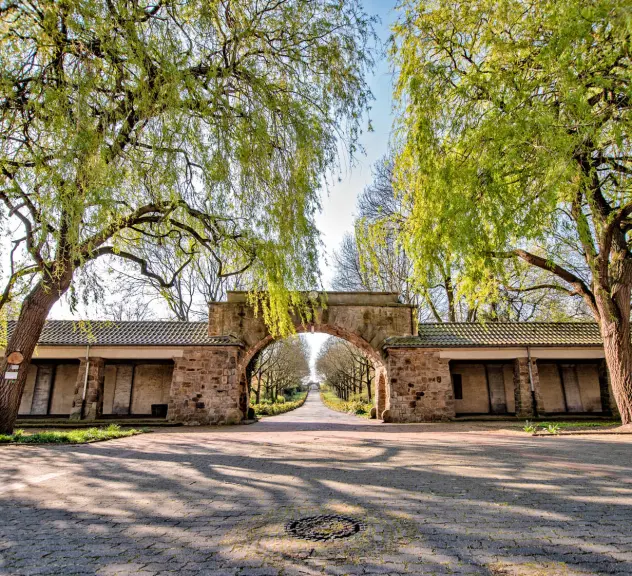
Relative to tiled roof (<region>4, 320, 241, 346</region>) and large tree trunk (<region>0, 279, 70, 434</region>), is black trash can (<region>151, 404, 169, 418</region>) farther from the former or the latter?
large tree trunk (<region>0, 279, 70, 434</region>)

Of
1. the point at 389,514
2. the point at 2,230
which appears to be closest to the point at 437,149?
the point at 389,514

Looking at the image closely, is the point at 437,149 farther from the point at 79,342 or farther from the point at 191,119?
the point at 79,342

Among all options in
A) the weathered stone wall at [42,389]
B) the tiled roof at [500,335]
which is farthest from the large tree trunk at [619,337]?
the weathered stone wall at [42,389]

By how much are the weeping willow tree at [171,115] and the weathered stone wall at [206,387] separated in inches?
267

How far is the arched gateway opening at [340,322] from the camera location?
15086mm

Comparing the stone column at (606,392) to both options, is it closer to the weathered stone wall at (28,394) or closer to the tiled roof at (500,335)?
the tiled roof at (500,335)

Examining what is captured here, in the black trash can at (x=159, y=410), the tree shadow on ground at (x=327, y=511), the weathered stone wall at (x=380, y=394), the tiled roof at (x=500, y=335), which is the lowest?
the tree shadow on ground at (x=327, y=511)

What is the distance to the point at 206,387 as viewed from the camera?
14.2 metres

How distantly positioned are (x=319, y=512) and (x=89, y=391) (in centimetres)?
1394

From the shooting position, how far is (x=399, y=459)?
588 cm

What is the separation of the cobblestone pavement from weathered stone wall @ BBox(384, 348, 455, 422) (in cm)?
846

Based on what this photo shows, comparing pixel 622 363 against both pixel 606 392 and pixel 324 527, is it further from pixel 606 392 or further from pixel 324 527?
pixel 324 527

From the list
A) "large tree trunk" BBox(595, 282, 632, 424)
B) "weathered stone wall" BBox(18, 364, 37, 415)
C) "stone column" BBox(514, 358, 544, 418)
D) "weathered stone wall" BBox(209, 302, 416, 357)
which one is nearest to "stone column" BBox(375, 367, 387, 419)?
"weathered stone wall" BBox(209, 302, 416, 357)

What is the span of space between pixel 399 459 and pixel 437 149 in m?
5.04
